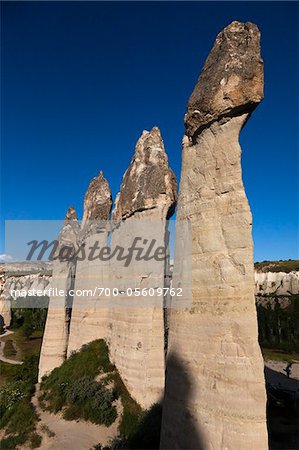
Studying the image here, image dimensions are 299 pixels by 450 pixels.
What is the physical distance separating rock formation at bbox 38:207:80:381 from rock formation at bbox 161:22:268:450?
1402 cm

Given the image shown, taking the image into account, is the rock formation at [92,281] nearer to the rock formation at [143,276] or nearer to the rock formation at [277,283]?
the rock formation at [143,276]

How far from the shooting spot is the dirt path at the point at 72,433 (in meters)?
12.3

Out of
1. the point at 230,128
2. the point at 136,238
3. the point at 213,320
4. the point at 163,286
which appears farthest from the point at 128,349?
the point at 230,128

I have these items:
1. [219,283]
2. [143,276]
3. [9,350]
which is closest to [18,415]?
[143,276]

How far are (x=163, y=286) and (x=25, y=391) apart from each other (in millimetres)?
9510

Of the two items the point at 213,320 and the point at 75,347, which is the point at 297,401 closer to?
the point at 75,347

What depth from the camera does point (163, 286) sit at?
538 inches

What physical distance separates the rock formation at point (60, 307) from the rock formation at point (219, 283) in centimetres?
1402

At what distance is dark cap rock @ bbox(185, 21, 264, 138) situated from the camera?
7461mm

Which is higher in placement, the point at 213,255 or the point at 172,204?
the point at 172,204

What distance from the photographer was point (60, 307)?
21.3 m

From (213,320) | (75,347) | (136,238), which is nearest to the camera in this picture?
(213,320)

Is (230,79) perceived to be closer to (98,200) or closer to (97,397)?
(97,397)
